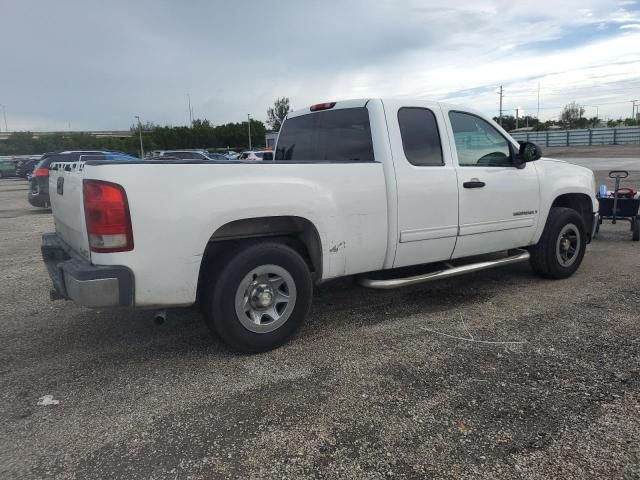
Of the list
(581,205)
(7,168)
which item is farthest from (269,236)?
(7,168)

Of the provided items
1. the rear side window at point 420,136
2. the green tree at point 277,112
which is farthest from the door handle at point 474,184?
the green tree at point 277,112

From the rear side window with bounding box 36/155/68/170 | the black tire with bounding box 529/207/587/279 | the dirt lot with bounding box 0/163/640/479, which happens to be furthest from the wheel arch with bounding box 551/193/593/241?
the rear side window with bounding box 36/155/68/170

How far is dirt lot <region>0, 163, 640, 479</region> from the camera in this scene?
8.23 ft

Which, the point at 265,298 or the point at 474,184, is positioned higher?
the point at 474,184

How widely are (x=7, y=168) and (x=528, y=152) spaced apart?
38.6 m

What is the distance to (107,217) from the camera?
3062mm

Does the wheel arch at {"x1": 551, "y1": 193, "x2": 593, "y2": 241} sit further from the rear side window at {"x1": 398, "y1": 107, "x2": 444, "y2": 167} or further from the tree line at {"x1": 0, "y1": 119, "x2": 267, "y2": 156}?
the tree line at {"x1": 0, "y1": 119, "x2": 267, "y2": 156}

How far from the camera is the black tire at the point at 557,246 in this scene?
5.48 m

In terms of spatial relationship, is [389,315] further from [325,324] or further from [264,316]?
[264,316]

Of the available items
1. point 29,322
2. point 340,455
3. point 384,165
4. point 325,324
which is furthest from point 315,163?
point 29,322

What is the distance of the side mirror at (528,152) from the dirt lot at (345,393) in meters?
1.45

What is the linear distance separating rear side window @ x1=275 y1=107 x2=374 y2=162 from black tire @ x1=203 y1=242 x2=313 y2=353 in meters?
1.17

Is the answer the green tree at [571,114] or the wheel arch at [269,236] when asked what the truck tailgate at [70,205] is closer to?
the wheel arch at [269,236]

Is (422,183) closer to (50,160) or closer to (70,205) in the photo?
(70,205)
